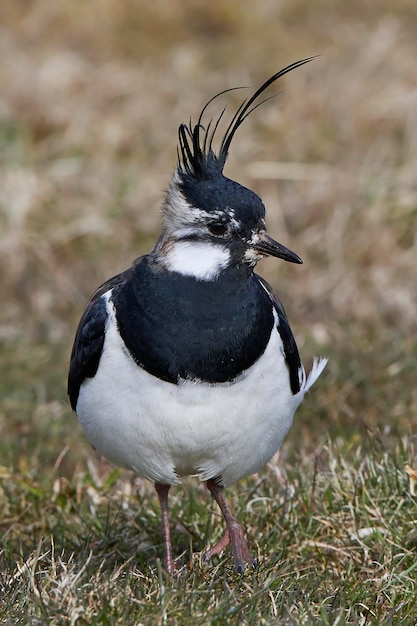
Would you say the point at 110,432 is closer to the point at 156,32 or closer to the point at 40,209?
the point at 40,209

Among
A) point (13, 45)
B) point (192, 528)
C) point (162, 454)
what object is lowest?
point (192, 528)

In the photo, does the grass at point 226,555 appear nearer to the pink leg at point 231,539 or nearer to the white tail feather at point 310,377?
the pink leg at point 231,539

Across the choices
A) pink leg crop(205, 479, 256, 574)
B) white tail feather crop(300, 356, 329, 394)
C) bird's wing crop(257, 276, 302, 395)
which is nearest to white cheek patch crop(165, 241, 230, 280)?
bird's wing crop(257, 276, 302, 395)

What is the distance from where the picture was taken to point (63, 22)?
10234 millimetres

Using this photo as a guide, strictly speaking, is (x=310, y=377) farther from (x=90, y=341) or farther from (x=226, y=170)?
(x=226, y=170)

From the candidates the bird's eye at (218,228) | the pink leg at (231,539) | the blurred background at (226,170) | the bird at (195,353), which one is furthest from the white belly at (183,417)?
the blurred background at (226,170)

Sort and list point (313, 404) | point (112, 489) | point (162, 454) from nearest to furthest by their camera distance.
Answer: point (162, 454) < point (112, 489) < point (313, 404)

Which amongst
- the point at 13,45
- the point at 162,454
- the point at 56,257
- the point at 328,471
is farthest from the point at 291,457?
the point at 13,45

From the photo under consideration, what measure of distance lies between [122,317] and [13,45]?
6.25 m

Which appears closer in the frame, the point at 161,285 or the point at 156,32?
the point at 161,285

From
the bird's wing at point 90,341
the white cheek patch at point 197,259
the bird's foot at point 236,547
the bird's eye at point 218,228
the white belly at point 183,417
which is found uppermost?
the bird's eye at point 218,228

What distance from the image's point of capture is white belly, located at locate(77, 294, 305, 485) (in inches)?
159

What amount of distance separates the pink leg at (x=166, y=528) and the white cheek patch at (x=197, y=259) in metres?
0.95

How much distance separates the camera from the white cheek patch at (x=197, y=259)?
4199 mm
